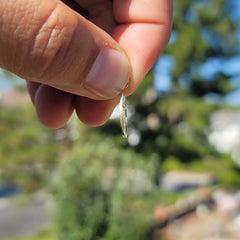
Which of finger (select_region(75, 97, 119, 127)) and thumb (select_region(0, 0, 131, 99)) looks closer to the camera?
thumb (select_region(0, 0, 131, 99))

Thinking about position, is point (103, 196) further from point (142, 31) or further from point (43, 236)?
point (43, 236)

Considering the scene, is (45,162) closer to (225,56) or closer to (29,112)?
(29,112)

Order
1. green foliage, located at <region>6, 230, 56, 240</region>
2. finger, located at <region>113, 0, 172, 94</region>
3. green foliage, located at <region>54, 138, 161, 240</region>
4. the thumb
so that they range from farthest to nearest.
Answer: green foliage, located at <region>6, 230, 56, 240</region>, green foliage, located at <region>54, 138, 161, 240</region>, finger, located at <region>113, 0, 172, 94</region>, the thumb

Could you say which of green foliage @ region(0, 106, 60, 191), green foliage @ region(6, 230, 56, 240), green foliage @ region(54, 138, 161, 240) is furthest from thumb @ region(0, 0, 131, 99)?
green foliage @ region(6, 230, 56, 240)

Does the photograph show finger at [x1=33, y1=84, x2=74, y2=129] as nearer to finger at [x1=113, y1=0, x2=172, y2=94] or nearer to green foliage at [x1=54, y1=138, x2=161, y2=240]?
finger at [x1=113, y1=0, x2=172, y2=94]

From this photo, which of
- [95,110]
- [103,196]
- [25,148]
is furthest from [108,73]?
[25,148]

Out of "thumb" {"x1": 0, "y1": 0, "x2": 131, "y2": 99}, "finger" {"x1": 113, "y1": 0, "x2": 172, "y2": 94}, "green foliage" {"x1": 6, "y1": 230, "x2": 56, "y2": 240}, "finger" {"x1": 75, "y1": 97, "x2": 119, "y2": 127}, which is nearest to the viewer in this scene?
"thumb" {"x1": 0, "y1": 0, "x2": 131, "y2": 99}

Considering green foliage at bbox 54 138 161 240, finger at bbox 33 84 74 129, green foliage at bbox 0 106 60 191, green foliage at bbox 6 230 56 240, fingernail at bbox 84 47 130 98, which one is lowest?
green foliage at bbox 6 230 56 240
